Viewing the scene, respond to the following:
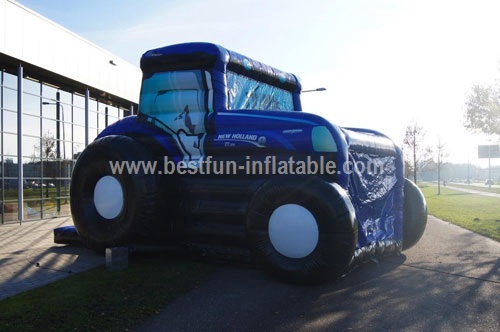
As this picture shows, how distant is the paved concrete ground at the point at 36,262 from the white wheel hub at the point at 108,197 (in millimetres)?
751

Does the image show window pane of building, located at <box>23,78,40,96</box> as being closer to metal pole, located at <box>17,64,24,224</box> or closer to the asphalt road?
metal pole, located at <box>17,64,24,224</box>

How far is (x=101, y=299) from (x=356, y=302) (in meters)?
2.67

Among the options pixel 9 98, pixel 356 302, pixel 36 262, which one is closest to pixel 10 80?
pixel 9 98

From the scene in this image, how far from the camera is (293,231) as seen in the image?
18.1 ft

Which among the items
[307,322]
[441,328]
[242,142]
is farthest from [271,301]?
[242,142]

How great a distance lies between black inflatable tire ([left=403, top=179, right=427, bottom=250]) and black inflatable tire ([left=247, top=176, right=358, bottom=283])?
2.95m

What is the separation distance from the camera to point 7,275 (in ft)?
19.7

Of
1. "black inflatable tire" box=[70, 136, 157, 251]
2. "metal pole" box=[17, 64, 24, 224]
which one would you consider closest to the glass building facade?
"metal pole" box=[17, 64, 24, 224]

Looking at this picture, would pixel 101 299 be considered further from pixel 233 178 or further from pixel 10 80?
Result: pixel 10 80

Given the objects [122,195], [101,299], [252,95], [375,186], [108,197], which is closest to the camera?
[101,299]

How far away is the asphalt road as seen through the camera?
13.9 ft

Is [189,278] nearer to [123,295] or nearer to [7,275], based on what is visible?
[123,295]

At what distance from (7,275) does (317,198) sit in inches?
161

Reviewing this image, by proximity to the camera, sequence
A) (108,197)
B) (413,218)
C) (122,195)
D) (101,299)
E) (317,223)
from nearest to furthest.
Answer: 1. (101,299)
2. (317,223)
3. (122,195)
4. (108,197)
5. (413,218)
